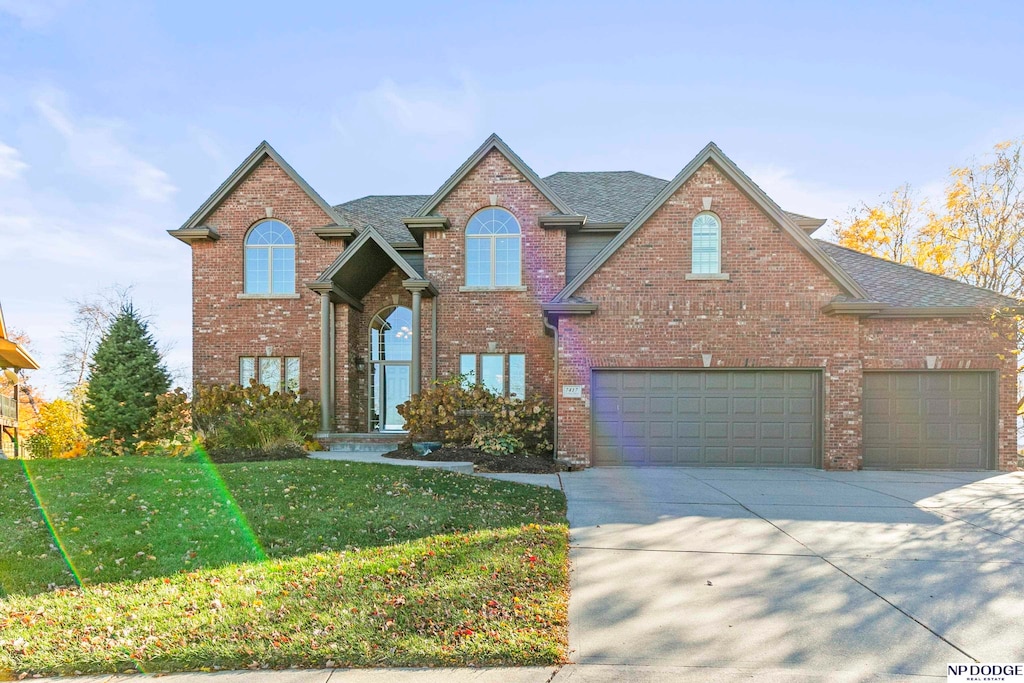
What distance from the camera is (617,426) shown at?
12664 mm

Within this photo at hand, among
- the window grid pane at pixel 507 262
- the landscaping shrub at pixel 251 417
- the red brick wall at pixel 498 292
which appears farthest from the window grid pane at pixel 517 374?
the landscaping shrub at pixel 251 417

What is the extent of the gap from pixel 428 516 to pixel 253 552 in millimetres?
2061

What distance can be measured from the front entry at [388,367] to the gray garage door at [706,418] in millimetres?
6442

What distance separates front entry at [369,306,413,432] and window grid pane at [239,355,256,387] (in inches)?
123

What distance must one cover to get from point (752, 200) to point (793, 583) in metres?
9.42

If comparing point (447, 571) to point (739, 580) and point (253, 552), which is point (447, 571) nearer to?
point (253, 552)

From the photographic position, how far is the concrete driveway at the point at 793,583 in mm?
3959

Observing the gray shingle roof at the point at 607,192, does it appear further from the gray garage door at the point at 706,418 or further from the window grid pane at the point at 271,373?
the window grid pane at the point at 271,373

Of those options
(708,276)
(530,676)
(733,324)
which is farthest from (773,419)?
(530,676)

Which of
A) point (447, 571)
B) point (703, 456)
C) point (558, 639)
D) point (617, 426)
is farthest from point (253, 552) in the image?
point (703, 456)

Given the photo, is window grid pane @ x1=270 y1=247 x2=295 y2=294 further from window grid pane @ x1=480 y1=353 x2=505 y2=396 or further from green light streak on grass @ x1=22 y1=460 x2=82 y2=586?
green light streak on grass @ x1=22 y1=460 x2=82 y2=586

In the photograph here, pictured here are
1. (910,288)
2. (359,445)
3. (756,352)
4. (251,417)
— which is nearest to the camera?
(756,352)

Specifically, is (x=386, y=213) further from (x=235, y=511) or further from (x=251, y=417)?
(x=235, y=511)

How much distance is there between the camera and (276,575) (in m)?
5.25
